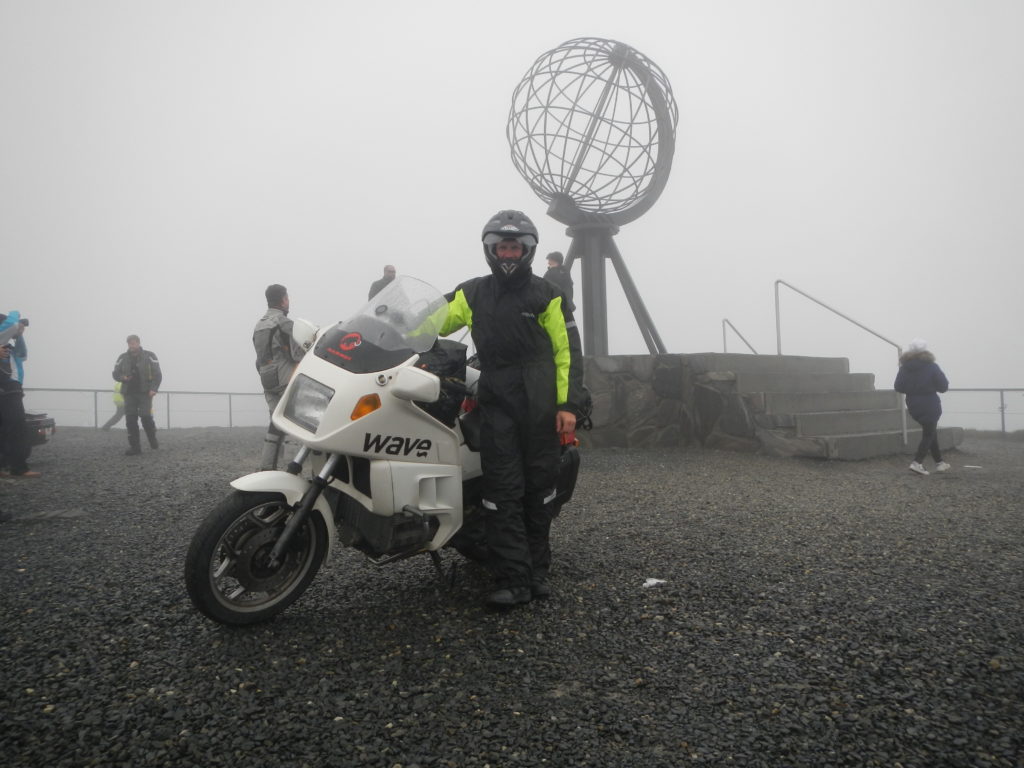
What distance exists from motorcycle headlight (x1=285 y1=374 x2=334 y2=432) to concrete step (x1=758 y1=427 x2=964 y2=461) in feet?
22.4

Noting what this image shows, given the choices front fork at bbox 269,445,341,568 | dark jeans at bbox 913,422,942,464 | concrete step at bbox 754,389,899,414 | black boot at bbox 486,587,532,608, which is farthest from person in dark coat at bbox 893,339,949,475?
front fork at bbox 269,445,341,568

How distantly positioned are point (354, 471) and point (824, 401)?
8.05 meters

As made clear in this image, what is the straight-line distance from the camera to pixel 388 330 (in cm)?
282

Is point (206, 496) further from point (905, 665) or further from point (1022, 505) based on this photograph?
point (1022, 505)

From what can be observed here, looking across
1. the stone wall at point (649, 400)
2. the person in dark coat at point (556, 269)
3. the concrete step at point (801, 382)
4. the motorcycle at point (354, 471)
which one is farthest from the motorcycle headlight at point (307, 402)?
the concrete step at point (801, 382)

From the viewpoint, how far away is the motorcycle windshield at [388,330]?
8.98ft

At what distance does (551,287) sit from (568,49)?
938cm

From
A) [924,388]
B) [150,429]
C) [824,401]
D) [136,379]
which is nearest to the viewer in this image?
[924,388]

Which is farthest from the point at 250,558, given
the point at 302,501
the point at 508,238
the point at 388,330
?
the point at 508,238

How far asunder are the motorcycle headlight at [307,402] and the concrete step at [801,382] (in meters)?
7.11

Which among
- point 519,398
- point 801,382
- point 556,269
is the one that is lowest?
point 519,398

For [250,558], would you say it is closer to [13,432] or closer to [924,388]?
[13,432]

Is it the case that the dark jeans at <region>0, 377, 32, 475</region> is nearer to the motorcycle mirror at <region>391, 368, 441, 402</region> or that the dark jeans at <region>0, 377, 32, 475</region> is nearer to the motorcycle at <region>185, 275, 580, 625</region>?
the motorcycle at <region>185, 275, 580, 625</region>

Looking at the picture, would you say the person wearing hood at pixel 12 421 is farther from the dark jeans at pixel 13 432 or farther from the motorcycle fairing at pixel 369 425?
the motorcycle fairing at pixel 369 425
